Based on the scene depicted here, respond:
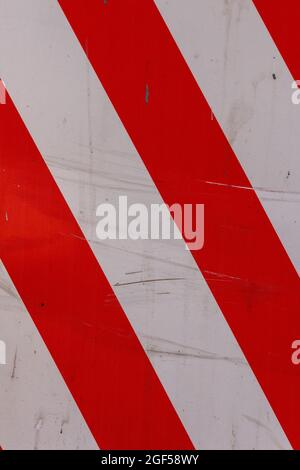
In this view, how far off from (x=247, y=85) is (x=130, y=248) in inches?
18.6

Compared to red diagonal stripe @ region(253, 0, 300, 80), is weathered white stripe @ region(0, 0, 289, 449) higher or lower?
lower

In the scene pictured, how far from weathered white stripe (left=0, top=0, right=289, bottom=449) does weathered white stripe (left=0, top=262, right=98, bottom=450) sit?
0.24 meters

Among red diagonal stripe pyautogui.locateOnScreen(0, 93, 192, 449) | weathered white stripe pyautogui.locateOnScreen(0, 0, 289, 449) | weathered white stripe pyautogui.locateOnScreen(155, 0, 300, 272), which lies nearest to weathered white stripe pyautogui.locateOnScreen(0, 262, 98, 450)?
red diagonal stripe pyautogui.locateOnScreen(0, 93, 192, 449)

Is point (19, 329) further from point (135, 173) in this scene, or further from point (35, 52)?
point (35, 52)

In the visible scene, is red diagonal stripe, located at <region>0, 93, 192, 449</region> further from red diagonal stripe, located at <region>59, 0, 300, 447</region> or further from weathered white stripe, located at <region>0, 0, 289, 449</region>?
red diagonal stripe, located at <region>59, 0, 300, 447</region>

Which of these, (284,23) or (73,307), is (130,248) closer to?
(73,307)

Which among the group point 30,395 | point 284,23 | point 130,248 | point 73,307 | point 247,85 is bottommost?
point 30,395

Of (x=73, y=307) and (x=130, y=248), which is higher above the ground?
(x=130, y=248)

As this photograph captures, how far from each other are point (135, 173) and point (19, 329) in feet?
1.59

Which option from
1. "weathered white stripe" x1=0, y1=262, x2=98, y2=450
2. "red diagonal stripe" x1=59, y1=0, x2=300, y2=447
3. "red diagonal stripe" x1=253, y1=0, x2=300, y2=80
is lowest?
"weathered white stripe" x1=0, y1=262, x2=98, y2=450

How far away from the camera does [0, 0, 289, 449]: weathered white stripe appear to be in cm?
103

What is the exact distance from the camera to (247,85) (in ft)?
3.30

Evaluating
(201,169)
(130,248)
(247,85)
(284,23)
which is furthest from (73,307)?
(284,23)

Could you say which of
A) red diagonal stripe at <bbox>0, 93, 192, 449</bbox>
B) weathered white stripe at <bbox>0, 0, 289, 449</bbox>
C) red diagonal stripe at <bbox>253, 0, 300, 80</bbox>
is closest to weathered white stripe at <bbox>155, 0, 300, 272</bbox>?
red diagonal stripe at <bbox>253, 0, 300, 80</bbox>
